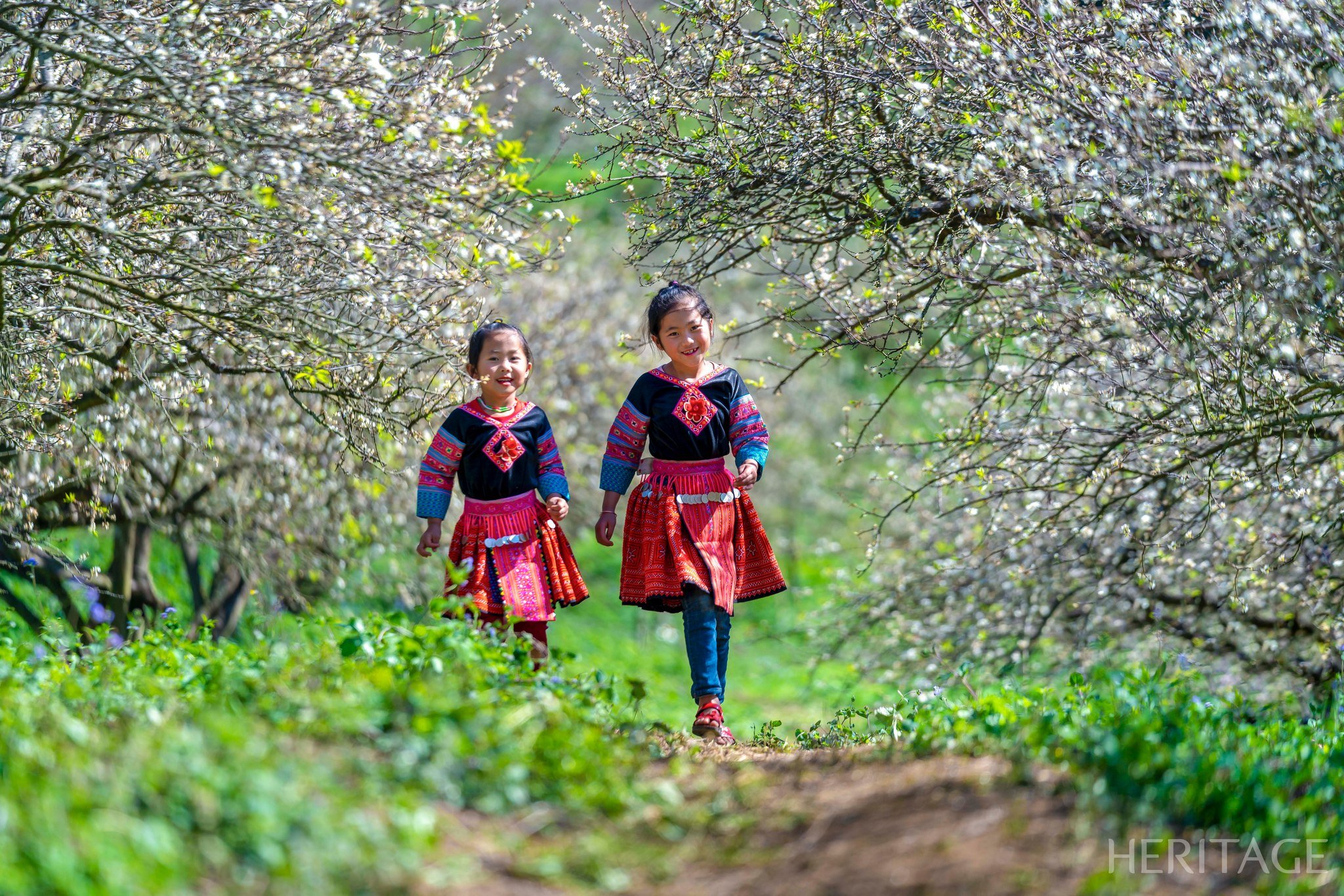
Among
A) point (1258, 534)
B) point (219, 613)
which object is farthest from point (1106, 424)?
point (219, 613)

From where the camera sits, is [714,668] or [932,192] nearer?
[714,668]

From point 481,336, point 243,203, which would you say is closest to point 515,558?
point 481,336

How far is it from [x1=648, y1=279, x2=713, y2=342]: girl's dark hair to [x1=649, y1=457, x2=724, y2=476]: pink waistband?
0.55 meters

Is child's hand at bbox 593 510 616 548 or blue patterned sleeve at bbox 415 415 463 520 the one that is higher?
blue patterned sleeve at bbox 415 415 463 520

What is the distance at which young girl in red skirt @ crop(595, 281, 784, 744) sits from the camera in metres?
5.28

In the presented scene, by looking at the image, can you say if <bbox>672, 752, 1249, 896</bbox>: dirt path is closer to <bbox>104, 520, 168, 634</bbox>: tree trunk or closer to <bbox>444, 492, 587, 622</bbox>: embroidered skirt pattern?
<bbox>444, 492, 587, 622</bbox>: embroidered skirt pattern

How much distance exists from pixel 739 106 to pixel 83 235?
10.5 ft

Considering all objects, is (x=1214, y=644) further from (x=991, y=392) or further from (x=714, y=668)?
(x=714, y=668)

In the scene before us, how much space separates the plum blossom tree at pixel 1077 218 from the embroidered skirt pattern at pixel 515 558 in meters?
1.40

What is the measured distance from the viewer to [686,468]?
5453 millimetres

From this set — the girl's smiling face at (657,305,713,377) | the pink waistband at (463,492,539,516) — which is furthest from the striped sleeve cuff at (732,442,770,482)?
the pink waistband at (463,492,539,516)

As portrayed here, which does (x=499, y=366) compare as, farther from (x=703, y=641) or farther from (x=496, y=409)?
(x=703, y=641)

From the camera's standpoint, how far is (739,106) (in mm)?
5770

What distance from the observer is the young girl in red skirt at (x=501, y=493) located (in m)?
5.36
